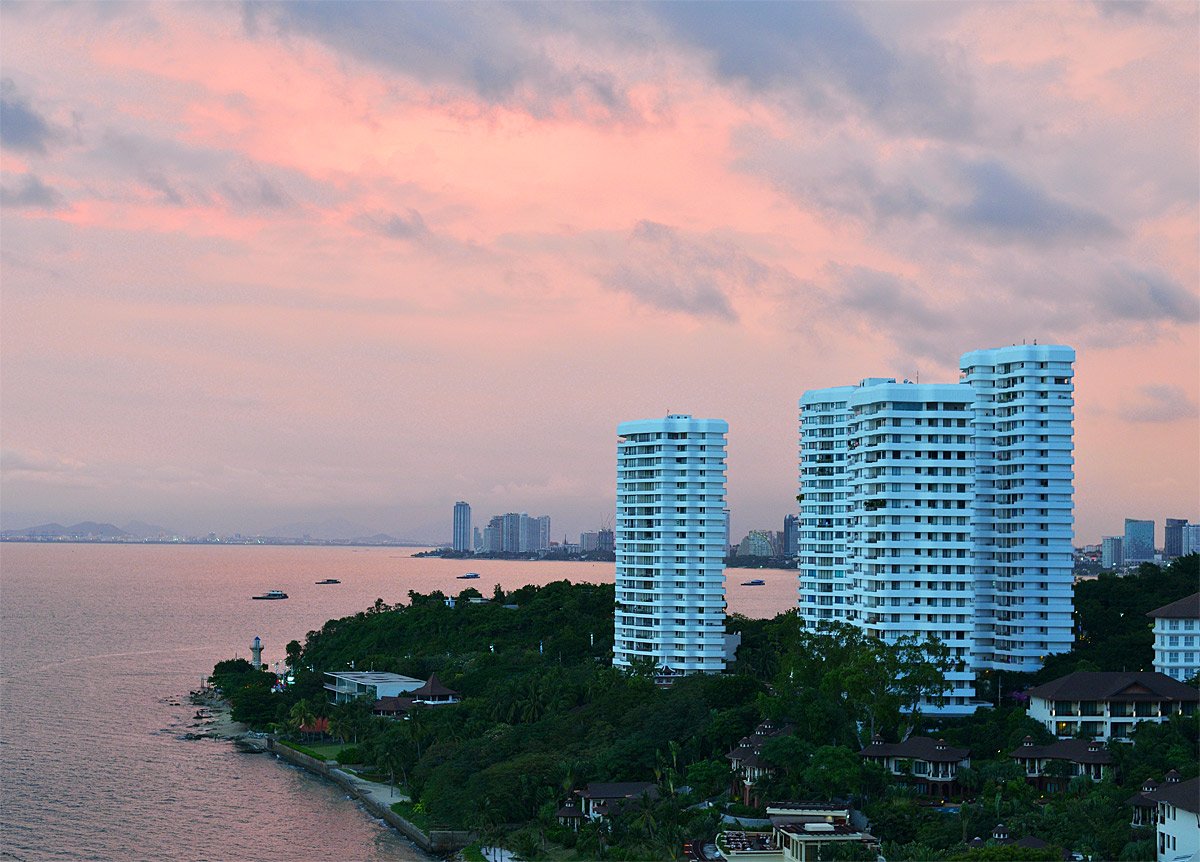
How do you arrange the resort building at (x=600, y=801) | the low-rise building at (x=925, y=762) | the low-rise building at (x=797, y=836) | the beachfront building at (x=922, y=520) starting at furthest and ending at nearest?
the beachfront building at (x=922, y=520) → the resort building at (x=600, y=801) → the low-rise building at (x=925, y=762) → the low-rise building at (x=797, y=836)

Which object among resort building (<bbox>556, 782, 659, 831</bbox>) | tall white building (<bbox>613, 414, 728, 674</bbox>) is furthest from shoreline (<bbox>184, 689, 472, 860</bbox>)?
tall white building (<bbox>613, 414, 728, 674</bbox>)

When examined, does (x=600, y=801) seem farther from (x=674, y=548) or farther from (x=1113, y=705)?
(x=674, y=548)

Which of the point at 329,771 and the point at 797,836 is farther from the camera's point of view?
the point at 329,771

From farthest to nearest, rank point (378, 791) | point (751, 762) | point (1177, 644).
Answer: point (378, 791) < point (1177, 644) < point (751, 762)

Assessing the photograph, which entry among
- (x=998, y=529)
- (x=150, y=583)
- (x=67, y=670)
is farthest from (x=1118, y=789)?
(x=150, y=583)

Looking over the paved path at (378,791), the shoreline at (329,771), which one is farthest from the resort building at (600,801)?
the paved path at (378,791)

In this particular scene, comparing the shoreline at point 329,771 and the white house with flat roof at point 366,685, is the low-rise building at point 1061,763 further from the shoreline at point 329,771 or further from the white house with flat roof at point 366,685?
the white house with flat roof at point 366,685

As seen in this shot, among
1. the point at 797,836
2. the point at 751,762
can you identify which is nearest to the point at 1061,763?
the point at 751,762

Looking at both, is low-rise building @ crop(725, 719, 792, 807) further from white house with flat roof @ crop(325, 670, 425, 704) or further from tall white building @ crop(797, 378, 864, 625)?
white house with flat roof @ crop(325, 670, 425, 704)
